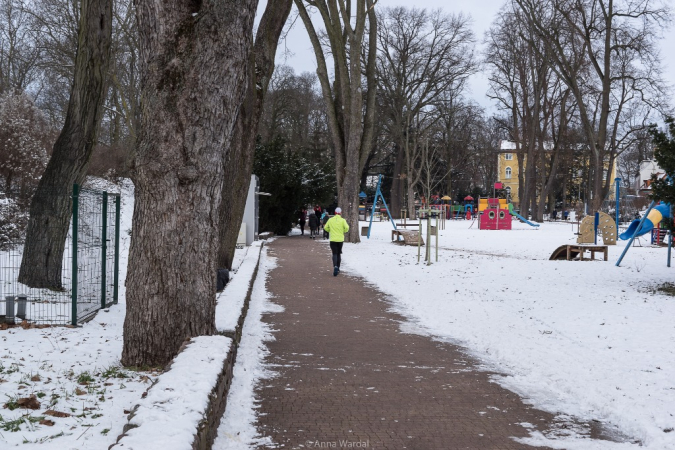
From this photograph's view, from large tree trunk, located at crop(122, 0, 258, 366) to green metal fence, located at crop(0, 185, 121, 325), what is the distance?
240cm

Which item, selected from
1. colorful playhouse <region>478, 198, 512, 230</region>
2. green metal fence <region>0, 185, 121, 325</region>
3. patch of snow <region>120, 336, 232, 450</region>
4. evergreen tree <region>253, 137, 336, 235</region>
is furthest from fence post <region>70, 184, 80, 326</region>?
colorful playhouse <region>478, 198, 512, 230</region>

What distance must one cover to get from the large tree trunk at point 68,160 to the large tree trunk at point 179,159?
5.34m

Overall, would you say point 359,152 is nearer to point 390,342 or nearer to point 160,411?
point 390,342

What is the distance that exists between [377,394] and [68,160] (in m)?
7.60

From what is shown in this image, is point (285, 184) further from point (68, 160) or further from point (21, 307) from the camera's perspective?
point (21, 307)

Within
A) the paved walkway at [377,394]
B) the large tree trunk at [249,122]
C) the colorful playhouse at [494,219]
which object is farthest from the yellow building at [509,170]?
the paved walkway at [377,394]

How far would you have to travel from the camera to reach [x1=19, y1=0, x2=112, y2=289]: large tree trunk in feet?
37.1

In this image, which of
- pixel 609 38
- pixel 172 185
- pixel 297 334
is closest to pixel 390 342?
pixel 297 334

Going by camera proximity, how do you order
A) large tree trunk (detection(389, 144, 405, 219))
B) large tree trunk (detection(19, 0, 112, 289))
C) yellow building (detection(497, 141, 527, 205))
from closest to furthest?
large tree trunk (detection(19, 0, 112, 289)), large tree trunk (detection(389, 144, 405, 219)), yellow building (detection(497, 141, 527, 205))

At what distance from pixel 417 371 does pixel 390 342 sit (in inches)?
64.7

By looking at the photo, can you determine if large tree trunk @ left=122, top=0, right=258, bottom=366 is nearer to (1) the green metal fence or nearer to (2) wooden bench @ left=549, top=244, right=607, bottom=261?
(1) the green metal fence

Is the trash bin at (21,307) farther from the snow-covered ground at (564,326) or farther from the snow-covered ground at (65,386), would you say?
the snow-covered ground at (564,326)

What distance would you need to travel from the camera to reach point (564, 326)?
974cm

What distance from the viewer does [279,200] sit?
117 ft
